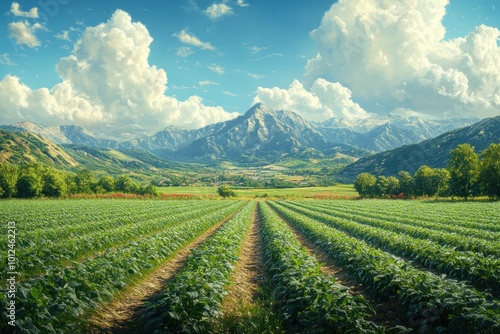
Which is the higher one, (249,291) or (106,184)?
(106,184)

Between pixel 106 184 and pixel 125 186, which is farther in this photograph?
pixel 125 186

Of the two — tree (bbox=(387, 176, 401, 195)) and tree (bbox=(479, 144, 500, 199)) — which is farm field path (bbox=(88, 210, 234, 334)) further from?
tree (bbox=(387, 176, 401, 195))

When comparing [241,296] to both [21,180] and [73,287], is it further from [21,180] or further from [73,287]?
[21,180]

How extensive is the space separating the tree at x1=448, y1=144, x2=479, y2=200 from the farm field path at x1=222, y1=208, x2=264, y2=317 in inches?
3295

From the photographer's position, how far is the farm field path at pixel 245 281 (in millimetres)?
10788

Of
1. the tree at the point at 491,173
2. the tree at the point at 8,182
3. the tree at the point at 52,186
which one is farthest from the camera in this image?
the tree at the point at 52,186

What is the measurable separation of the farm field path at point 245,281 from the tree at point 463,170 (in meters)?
83.7

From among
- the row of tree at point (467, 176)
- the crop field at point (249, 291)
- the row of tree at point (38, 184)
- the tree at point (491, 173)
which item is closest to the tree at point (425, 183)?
the row of tree at point (467, 176)

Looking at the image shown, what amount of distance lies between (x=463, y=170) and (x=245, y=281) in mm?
91792

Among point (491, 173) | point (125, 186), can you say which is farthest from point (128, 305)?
point (125, 186)

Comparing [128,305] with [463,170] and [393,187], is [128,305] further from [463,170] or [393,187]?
[393,187]

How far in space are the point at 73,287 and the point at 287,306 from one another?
734 centimetres

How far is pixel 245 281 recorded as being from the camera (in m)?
14.5

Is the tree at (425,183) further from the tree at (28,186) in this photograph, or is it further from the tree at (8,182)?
the tree at (8,182)
